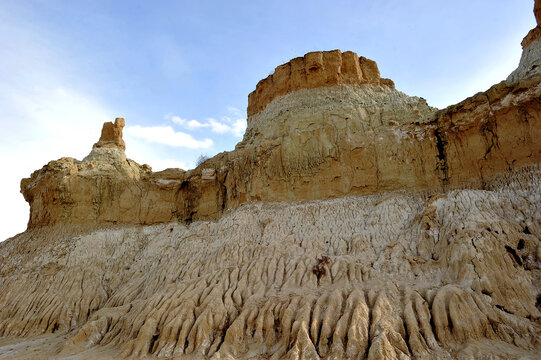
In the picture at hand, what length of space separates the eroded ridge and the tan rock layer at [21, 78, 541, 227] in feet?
4.46

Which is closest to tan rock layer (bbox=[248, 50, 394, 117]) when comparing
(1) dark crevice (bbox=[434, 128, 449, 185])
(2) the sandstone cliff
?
(2) the sandstone cliff

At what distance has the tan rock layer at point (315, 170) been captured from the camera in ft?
62.6

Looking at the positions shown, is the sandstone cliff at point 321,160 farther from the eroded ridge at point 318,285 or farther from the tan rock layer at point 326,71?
the eroded ridge at point 318,285

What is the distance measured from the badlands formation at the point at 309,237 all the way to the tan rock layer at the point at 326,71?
5.3 inches

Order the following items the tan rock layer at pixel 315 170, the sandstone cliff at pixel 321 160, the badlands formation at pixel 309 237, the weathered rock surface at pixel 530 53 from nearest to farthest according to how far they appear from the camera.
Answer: the badlands formation at pixel 309 237
the tan rock layer at pixel 315 170
the sandstone cliff at pixel 321 160
the weathered rock surface at pixel 530 53

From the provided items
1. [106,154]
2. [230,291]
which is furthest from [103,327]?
[106,154]

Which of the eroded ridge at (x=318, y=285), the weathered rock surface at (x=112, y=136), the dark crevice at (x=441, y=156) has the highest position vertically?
the weathered rock surface at (x=112, y=136)

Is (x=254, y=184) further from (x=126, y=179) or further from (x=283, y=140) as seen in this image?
(x=126, y=179)

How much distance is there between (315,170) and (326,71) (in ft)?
30.0

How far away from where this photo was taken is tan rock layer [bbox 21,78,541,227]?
62.6 feet

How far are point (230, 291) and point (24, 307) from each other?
A: 14.2 meters

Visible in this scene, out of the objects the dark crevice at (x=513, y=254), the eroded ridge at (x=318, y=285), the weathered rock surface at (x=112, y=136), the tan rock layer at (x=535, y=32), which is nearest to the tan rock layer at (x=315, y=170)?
the weathered rock surface at (x=112, y=136)

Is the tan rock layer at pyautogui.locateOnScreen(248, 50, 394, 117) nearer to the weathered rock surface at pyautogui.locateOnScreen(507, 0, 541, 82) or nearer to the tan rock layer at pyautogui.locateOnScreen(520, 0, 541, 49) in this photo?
the weathered rock surface at pyautogui.locateOnScreen(507, 0, 541, 82)

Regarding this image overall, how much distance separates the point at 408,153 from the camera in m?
22.0
